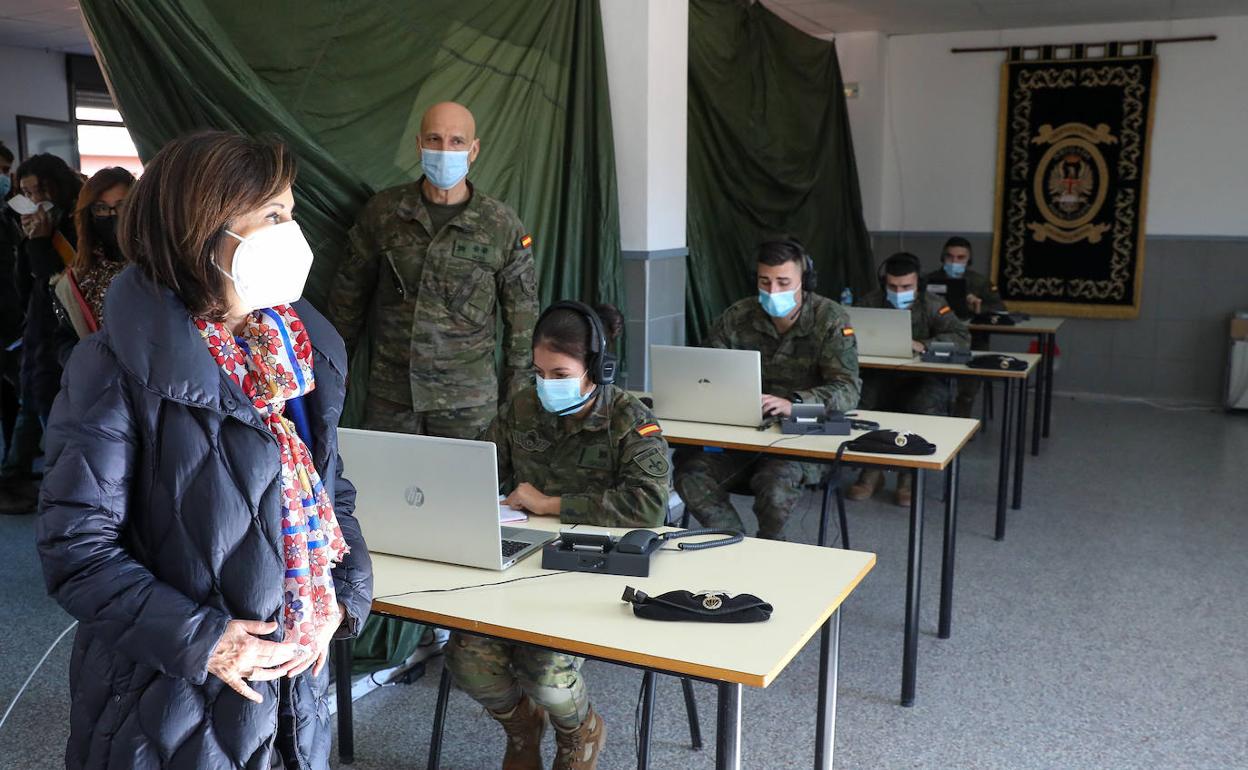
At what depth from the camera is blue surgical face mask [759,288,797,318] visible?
3.83m

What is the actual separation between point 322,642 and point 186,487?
299 millimetres

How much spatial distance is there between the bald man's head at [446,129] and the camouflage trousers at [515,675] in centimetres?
146

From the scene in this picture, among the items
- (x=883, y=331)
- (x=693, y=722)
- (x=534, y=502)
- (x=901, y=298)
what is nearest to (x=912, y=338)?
(x=901, y=298)

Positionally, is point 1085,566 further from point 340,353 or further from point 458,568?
point 340,353

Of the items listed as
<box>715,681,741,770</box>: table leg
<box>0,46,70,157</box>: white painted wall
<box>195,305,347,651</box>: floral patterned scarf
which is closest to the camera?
<box>195,305,347,651</box>: floral patterned scarf

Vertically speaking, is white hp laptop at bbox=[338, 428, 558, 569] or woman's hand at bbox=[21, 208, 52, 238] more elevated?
woman's hand at bbox=[21, 208, 52, 238]

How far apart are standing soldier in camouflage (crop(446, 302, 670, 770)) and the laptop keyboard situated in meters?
0.20

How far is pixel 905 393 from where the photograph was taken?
554 centimetres

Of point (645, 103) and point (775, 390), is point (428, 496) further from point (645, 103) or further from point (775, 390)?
point (645, 103)

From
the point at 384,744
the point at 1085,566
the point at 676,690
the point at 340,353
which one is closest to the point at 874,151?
the point at 1085,566

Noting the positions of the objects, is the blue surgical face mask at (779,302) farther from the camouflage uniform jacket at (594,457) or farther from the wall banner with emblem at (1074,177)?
the wall banner with emblem at (1074,177)

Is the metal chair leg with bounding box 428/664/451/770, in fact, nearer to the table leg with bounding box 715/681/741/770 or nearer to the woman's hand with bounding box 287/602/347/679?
the table leg with bounding box 715/681/741/770

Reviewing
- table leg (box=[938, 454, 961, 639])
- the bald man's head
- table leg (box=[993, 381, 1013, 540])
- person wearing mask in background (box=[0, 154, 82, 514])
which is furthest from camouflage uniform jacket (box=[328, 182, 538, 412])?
table leg (box=[993, 381, 1013, 540])

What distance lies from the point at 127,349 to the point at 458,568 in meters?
0.99
